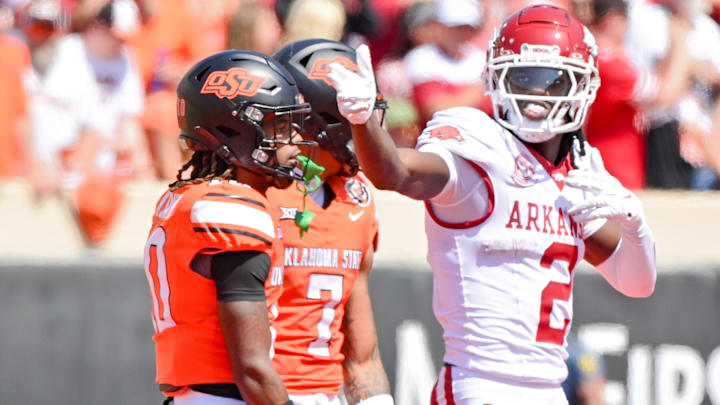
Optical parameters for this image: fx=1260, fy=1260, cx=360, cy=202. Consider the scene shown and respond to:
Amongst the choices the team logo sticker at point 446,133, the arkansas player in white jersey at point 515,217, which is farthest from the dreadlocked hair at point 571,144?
the team logo sticker at point 446,133

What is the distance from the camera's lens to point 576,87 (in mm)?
4191

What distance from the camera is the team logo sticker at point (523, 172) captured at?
13.4 ft

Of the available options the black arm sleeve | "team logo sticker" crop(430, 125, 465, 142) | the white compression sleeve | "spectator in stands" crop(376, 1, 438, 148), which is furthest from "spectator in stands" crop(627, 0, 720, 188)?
the black arm sleeve

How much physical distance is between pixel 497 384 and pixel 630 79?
399cm

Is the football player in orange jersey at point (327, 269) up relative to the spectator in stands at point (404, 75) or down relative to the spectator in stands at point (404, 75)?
down

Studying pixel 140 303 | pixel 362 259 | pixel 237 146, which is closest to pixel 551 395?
pixel 362 259

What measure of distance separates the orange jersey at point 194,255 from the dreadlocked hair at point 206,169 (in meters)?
0.06

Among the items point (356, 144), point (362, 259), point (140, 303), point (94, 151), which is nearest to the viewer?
point (356, 144)

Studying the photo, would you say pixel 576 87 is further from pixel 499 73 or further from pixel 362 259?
pixel 362 259

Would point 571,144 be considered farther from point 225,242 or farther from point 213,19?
point 213,19

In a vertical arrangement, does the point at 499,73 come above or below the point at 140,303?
above

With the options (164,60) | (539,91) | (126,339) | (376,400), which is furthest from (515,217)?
(164,60)

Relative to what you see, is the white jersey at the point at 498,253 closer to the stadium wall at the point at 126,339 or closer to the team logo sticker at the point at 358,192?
the team logo sticker at the point at 358,192

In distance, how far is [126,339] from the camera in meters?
6.93
